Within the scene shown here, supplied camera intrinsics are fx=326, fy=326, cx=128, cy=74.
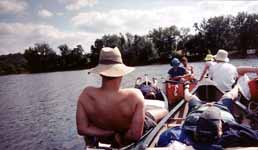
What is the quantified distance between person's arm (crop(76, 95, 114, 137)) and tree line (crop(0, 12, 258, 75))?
55221 millimetres

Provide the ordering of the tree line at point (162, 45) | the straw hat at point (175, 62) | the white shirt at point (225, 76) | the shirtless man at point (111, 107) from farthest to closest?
the tree line at point (162, 45)
the straw hat at point (175, 62)
the white shirt at point (225, 76)
the shirtless man at point (111, 107)

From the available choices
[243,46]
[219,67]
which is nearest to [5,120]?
[219,67]

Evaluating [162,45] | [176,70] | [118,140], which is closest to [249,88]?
[118,140]

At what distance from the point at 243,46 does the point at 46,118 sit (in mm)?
55693

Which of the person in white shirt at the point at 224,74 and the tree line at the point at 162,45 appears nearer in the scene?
the person in white shirt at the point at 224,74

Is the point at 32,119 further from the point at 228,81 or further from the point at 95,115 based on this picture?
the point at 95,115

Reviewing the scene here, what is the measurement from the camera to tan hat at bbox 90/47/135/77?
3820 millimetres

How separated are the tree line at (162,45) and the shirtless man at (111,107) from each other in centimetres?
5518

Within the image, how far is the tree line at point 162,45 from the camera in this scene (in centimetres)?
6662

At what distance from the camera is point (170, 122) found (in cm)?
566

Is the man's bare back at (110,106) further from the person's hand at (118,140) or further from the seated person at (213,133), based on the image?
the seated person at (213,133)

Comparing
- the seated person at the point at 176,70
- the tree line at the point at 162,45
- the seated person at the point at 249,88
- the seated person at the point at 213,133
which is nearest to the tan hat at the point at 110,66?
the seated person at the point at 213,133

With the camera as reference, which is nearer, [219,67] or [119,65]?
[119,65]

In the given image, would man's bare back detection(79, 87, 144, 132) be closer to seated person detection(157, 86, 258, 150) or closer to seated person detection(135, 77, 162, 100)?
seated person detection(157, 86, 258, 150)
